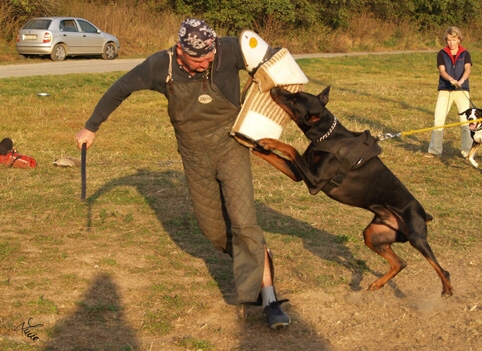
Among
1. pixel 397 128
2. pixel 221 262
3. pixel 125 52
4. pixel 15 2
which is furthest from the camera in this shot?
pixel 125 52

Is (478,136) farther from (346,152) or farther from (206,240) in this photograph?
(346,152)

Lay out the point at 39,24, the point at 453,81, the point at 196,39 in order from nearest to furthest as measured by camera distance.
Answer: the point at 196,39, the point at 453,81, the point at 39,24

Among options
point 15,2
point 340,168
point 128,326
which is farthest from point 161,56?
point 15,2

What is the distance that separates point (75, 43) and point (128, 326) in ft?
70.8

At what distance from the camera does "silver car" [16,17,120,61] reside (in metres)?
24.1

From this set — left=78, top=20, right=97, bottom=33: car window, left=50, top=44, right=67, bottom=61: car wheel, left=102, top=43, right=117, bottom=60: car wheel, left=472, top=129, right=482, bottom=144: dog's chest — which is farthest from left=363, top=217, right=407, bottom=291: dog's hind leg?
left=102, top=43, right=117, bottom=60: car wheel

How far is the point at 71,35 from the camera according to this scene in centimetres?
2488

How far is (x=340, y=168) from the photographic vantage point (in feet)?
17.4

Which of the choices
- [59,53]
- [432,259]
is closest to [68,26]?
[59,53]

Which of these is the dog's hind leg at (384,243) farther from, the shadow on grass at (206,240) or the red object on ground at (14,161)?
the red object on ground at (14,161)

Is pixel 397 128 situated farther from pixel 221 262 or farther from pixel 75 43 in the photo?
pixel 75 43

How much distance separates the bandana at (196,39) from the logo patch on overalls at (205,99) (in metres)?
0.32

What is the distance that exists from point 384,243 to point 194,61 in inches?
85.9

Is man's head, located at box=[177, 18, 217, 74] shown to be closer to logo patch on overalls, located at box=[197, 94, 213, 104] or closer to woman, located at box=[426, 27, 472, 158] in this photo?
logo patch on overalls, located at box=[197, 94, 213, 104]
